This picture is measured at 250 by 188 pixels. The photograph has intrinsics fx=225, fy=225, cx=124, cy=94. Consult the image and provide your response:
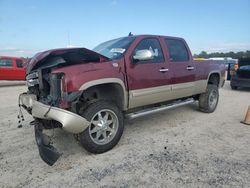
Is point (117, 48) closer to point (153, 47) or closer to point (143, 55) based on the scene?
point (143, 55)

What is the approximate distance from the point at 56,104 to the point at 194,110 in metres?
4.54

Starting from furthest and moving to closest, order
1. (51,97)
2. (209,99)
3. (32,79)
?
(209,99) → (32,79) → (51,97)

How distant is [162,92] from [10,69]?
467 inches

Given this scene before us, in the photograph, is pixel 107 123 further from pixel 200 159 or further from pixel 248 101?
pixel 248 101

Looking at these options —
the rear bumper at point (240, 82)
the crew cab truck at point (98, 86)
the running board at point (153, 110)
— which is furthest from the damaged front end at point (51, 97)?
the rear bumper at point (240, 82)

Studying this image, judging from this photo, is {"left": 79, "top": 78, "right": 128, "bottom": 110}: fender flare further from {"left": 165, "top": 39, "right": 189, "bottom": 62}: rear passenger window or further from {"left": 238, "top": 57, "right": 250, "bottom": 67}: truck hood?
{"left": 238, "top": 57, "right": 250, "bottom": 67}: truck hood

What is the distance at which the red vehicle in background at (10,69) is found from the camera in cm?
1335

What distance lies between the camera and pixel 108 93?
4.05 meters

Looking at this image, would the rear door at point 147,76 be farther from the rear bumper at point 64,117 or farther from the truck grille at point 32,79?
the truck grille at point 32,79

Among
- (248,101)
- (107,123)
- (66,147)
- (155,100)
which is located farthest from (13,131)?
(248,101)

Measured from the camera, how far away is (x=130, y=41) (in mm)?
4273

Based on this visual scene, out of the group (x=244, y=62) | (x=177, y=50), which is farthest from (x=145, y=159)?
(x=244, y=62)

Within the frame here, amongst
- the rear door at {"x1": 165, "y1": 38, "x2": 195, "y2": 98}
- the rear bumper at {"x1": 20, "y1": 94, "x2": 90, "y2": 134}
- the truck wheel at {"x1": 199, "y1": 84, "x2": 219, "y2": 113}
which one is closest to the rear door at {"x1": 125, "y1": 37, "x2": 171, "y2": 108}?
the rear door at {"x1": 165, "y1": 38, "x2": 195, "y2": 98}

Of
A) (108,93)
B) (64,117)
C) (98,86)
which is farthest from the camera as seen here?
(108,93)
